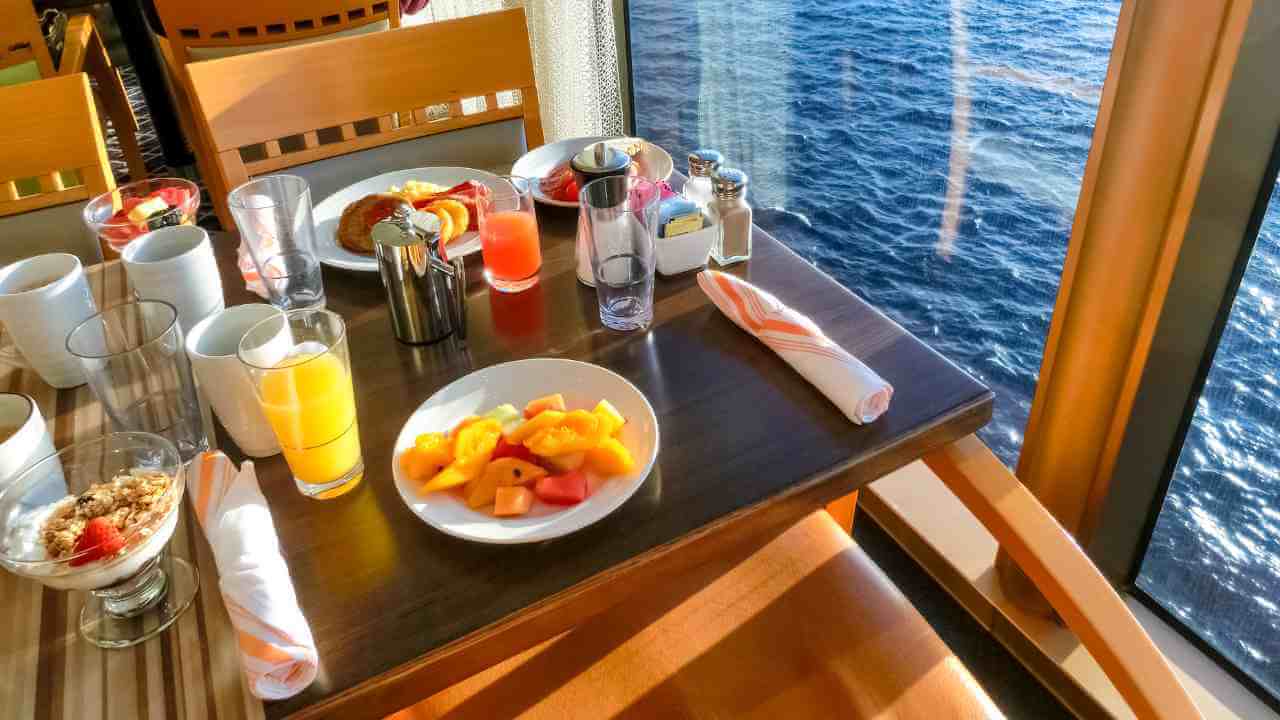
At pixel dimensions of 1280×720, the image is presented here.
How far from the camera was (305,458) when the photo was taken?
774 mm

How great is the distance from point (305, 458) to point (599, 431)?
0.26 m

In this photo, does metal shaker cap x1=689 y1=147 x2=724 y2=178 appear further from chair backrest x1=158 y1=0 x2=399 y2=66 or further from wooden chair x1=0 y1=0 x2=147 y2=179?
wooden chair x1=0 y1=0 x2=147 y2=179

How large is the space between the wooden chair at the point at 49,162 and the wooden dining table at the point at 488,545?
1.44 feet

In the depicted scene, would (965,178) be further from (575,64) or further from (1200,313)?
(575,64)

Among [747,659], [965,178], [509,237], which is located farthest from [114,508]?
[965,178]

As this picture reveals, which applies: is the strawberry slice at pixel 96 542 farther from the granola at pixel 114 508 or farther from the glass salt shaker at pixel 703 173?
the glass salt shaker at pixel 703 173

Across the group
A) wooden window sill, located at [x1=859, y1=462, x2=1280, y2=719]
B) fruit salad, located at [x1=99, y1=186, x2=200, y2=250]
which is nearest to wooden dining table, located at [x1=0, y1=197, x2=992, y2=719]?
fruit salad, located at [x1=99, y1=186, x2=200, y2=250]

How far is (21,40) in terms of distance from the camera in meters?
2.14

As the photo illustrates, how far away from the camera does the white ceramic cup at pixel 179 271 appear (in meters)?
0.95

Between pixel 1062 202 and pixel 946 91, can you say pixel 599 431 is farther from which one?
pixel 946 91

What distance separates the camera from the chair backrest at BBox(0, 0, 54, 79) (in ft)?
6.99

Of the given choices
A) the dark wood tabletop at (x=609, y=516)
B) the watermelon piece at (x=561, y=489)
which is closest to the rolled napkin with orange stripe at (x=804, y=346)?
the dark wood tabletop at (x=609, y=516)

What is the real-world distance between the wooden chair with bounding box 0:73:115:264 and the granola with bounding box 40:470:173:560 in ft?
2.51

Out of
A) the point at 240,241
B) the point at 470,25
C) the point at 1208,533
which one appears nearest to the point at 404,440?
the point at 240,241
